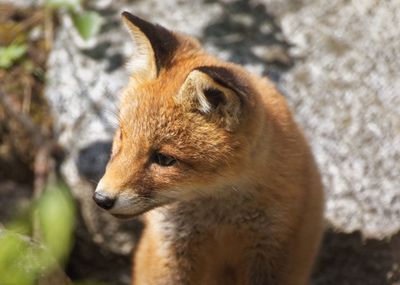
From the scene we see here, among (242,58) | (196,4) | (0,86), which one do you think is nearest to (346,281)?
(242,58)

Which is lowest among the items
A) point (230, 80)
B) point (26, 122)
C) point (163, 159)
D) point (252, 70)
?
point (26, 122)

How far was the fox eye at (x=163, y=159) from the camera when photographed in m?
4.16

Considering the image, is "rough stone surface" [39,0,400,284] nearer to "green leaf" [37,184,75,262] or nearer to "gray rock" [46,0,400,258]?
"gray rock" [46,0,400,258]

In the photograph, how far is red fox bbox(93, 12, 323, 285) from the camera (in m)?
4.13

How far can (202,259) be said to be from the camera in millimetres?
4816

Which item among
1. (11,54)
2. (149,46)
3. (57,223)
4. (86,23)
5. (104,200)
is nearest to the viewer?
(57,223)

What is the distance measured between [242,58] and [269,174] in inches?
78.1

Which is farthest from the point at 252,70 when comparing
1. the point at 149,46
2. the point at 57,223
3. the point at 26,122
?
the point at 57,223

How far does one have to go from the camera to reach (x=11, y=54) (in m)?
6.91

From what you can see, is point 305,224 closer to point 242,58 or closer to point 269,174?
point 269,174

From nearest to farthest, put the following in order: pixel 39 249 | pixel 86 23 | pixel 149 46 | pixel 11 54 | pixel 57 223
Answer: pixel 57 223 → pixel 39 249 → pixel 149 46 → pixel 86 23 → pixel 11 54

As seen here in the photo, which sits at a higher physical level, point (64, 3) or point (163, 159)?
point (64, 3)

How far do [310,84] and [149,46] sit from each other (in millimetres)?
1917

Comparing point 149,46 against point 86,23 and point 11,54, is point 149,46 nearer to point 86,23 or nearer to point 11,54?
point 86,23
